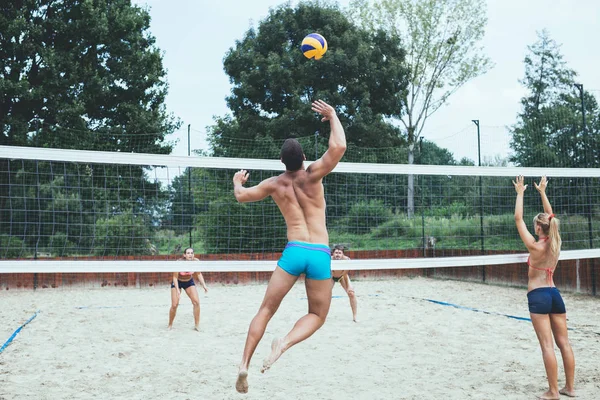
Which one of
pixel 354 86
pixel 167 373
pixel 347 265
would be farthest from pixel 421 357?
pixel 354 86

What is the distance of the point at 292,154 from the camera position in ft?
11.9

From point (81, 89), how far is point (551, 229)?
13.2 metres

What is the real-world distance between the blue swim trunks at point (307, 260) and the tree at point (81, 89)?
30.8 ft

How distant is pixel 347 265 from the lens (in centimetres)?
643

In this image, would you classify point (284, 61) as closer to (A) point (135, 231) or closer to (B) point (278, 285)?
(A) point (135, 231)

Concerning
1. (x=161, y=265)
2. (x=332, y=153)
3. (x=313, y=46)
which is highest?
(x=313, y=46)

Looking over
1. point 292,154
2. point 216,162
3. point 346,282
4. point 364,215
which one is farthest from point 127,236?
point 292,154

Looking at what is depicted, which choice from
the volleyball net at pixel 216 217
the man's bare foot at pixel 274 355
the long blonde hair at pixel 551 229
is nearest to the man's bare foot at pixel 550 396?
the long blonde hair at pixel 551 229

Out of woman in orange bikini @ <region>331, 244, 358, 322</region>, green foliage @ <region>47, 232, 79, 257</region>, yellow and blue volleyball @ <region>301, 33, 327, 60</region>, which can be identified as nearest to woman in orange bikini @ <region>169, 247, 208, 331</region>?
woman in orange bikini @ <region>331, 244, 358, 322</region>

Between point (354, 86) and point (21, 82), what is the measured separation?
34.4 feet

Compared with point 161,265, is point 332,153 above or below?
above

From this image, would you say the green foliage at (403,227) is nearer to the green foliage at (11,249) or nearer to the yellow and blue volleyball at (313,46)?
the green foliage at (11,249)

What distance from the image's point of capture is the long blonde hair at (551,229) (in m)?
4.43

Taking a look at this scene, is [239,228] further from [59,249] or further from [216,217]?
[59,249]
